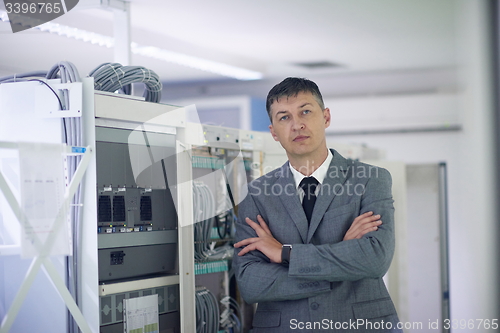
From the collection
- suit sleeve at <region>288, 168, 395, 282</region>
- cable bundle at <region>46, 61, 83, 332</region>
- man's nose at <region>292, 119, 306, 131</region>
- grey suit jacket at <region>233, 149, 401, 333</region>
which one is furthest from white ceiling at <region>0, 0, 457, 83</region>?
suit sleeve at <region>288, 168, 395, 282</region>

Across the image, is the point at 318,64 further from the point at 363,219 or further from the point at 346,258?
the point at 346,258

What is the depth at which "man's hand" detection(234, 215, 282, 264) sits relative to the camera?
2242mm

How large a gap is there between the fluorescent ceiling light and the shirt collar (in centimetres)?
255

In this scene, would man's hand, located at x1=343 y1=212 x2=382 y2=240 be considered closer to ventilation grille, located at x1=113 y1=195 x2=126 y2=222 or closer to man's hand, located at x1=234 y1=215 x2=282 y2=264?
man's hand, located at x1=234 y1=215 x2=282 y2=264

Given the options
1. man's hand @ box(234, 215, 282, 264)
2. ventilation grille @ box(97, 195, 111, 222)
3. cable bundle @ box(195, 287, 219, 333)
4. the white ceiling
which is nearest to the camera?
man's hand @ box(234, 215, 282, 264)

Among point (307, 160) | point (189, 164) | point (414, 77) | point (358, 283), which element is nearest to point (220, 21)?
point (189, 164)

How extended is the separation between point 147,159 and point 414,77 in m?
5.74

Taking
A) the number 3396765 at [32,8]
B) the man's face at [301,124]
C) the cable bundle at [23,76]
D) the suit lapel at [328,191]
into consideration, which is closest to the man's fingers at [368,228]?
the suit lapel at [328,191]

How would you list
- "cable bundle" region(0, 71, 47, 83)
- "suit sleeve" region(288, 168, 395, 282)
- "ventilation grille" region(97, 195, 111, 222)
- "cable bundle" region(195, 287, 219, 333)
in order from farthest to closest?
"cable bundle" region(195, 287, 219, 333)
"cable bundle" region(0, 71, 47, 83)
"ventilation grille" region(97, 195, 111, 222)
"suit sleeve" region(288, 168, 395, 282)

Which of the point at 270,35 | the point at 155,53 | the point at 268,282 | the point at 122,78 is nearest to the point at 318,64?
the point at 270,35

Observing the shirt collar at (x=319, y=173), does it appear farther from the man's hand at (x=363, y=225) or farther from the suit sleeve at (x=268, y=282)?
the suit sleeve at (x=268, y=282)

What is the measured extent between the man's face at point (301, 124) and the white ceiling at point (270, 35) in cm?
187

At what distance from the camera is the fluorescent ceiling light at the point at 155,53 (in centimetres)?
418

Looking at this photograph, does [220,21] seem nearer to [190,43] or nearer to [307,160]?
[190,43]
